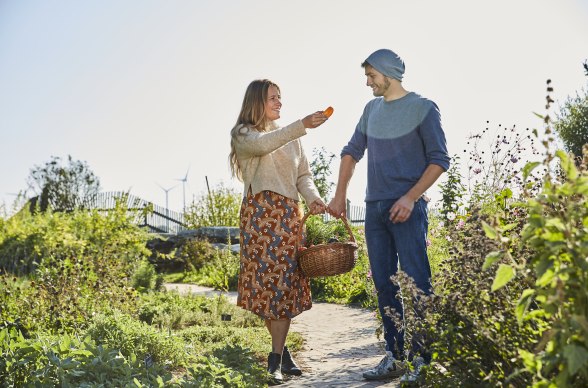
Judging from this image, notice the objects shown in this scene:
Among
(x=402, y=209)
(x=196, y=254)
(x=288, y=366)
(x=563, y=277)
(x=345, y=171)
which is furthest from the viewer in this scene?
(x=196, y=254)

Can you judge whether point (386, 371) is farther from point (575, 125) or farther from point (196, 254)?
point (575, 125)

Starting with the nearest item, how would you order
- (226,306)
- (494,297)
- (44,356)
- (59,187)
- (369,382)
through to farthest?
(494,297) < (44,356) < (369,382) < (226,306) < (59,187)

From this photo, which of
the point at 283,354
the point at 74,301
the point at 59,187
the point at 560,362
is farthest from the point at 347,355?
the point at 59,187

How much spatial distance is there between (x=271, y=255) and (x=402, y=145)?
1.17 m

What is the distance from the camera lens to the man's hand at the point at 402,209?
144 inches

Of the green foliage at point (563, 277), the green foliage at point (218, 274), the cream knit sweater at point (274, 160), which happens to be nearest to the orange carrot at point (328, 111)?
the cream knit sweater at point (274, 160)

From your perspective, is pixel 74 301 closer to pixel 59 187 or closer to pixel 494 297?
pixel 494 297

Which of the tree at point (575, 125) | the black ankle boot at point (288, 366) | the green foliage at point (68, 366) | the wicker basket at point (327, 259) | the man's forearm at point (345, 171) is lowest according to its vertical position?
the black ankle boot at point (288, 366)

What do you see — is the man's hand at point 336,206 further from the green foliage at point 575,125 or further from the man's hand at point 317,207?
the green foliage at point 575,125

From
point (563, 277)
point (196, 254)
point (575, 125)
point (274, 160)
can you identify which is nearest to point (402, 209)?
point (274, 160)

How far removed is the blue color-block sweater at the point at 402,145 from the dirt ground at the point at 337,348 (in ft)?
3.77

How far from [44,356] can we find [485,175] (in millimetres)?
5860

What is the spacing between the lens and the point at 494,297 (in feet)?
9.43

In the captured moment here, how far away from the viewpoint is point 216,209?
17.8 metres
